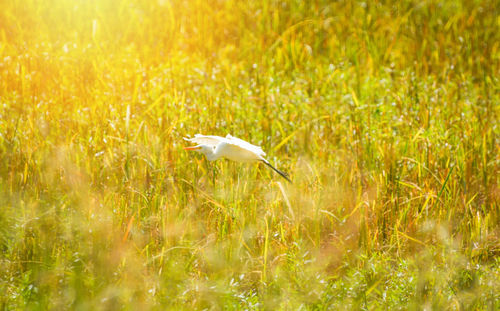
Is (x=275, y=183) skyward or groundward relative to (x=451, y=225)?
skyward

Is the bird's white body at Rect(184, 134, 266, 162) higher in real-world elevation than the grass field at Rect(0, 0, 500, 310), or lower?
higher

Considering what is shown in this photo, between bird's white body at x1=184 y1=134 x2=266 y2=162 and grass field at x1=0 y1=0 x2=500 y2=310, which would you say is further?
bird's white body at x1=184 y1=134 x2=266 y2=162

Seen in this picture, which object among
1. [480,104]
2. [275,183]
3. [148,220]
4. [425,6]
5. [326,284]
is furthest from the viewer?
[425,6]

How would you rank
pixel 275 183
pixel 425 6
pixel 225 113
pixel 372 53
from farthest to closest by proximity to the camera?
pixel 425 6 → pixel 372 53 → pixel 225 113 → pixel 275 183

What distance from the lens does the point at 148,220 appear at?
2.74 meters

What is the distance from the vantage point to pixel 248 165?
10.3 ft

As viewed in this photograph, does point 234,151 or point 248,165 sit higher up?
point 234,151

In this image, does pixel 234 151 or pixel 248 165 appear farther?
pixel 248 165

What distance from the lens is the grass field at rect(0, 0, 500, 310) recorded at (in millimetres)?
2381

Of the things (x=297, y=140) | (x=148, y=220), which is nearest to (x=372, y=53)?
(x=297, y=140)

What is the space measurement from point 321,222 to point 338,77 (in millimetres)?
1756

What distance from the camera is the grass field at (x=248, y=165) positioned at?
2.38 meters

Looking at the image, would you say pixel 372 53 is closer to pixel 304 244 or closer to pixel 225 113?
pixel 225 113

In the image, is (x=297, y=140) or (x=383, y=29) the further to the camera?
(x=383, y=29)
